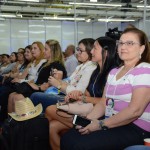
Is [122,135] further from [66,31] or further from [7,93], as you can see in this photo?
[66,31]

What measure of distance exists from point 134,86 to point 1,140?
4.35ft

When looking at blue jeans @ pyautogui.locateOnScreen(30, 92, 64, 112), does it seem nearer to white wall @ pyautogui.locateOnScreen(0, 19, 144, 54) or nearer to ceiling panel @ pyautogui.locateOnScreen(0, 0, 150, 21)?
ceiling panel @ pyautogui.locateOnScreen(0, 0, 150, 21)

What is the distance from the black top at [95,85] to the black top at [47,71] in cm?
111

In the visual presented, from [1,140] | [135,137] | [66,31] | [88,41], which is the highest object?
[66,31]

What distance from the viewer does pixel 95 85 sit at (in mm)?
2742

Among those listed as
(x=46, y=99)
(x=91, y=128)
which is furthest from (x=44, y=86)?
(x=91, y=128)

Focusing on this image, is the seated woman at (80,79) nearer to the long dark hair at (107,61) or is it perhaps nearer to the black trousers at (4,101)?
the long dark hair at (107,61)

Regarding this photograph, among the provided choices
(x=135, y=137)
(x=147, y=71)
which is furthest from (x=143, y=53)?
(x=135, y=137)

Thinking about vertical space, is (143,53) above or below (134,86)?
above

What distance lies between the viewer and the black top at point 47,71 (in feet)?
12.9

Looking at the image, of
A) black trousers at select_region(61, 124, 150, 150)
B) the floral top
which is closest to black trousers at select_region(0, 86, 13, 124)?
the floral top

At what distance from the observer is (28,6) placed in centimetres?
1380

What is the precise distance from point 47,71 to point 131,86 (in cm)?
223

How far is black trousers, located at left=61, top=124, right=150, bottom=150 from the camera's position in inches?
69.9
